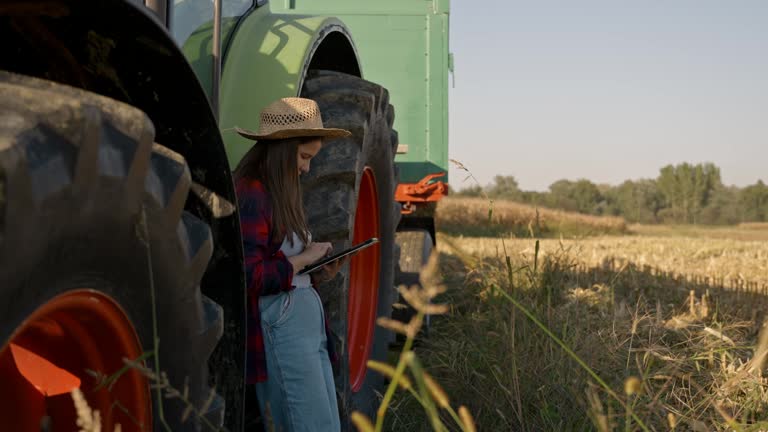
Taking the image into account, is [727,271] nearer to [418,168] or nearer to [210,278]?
[418,168]

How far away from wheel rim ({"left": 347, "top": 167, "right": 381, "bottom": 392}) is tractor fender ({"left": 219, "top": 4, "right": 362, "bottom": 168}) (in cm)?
64

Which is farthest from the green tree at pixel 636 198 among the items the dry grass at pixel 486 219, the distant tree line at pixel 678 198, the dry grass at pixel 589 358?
the dry grass at pixel 589 358

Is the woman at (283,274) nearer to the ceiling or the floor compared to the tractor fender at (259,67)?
nearer to the floor

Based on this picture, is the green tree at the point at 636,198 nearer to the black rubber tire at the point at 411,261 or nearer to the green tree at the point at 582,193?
the green tree at the point at 582,193

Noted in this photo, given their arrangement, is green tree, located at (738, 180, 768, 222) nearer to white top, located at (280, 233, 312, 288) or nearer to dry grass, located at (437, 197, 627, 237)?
dry grass, located at (437, 197, 627, 237)

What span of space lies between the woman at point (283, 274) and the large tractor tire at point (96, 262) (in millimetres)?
729

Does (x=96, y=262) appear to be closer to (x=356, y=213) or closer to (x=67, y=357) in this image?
(x=67, y=357)

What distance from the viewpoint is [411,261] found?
552 cm

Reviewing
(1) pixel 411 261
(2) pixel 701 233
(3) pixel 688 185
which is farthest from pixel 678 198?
(1) pixel 411 261

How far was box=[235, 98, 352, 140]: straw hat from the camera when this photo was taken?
2.65 metres

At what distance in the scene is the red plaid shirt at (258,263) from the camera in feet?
8.23

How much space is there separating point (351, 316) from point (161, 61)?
2.14m

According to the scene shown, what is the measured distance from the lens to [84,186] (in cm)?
135

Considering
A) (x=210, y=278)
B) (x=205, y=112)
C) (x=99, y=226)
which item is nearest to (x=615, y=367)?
(x=210, y=278)
